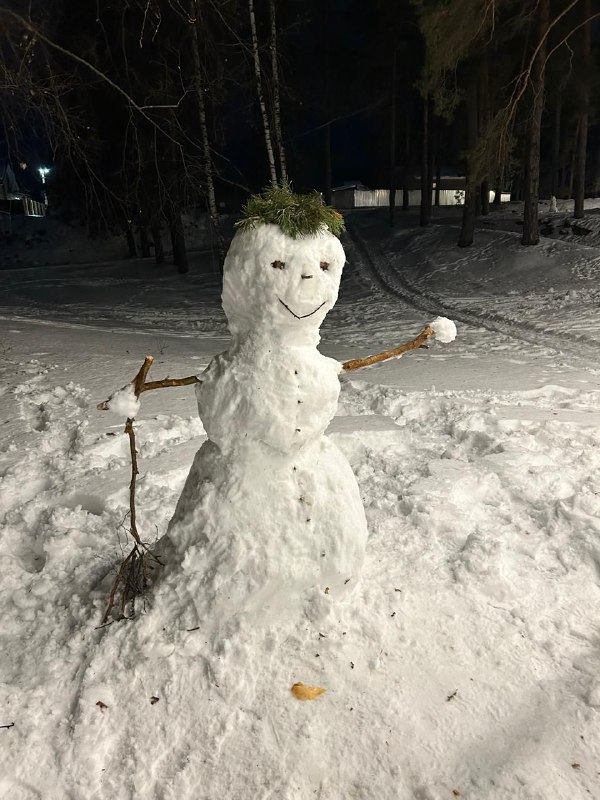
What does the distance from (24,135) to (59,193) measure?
18085 mm

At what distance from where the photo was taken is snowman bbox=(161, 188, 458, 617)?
7.23ft

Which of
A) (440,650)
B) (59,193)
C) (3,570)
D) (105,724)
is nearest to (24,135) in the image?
(3,570)

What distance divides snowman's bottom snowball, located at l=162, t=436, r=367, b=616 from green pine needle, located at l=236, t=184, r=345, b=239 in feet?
3.22

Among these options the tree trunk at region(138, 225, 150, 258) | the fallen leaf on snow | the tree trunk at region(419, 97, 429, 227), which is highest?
the tree trunk at region(419, 97, 429, 227)

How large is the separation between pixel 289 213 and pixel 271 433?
96 centimetres

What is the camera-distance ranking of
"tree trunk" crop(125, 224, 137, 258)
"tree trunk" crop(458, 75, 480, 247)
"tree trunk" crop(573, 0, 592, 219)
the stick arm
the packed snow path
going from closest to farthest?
the stick arm < the packed snow path < "tree trunk" crop(573, 0, 592, 219) < "tree trunk" crop(458, 75, 480, 247) < "tree trunk" crop(125, 224, 137, 258)

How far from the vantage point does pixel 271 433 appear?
2.28 metres

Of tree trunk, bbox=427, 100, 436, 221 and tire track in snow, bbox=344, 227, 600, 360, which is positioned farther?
tree trunk, bbox=427, 100, 436, 221

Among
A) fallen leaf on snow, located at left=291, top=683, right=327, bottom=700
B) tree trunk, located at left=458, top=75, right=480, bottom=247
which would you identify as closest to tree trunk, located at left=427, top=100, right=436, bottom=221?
tree trunk, located at left=458, top=75, right=480, bottom=247

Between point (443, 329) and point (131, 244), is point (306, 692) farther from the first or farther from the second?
point (131, 244)

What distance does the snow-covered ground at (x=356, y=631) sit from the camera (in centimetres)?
193

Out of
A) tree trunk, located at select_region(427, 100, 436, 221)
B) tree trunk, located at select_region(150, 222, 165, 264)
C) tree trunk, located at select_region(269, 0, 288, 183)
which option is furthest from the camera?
tree trunk, located at select_region(427, 100, 436, 221)

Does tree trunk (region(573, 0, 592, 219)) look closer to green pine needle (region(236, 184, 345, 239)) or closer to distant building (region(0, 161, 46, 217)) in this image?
green pine needle (region(236, 184, 345, 239))

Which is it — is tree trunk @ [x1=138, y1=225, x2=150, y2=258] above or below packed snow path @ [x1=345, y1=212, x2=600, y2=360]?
above
